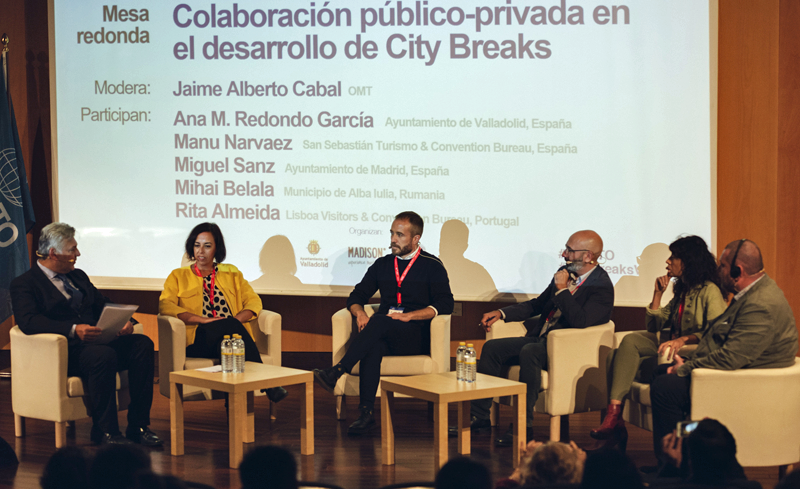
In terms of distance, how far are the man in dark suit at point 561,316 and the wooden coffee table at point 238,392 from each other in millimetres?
930

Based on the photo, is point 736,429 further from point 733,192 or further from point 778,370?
point 733,192

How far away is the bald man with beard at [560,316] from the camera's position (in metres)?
4.09

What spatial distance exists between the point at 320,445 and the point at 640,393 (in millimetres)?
1572

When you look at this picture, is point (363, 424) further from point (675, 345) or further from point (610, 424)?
point (675, 345)

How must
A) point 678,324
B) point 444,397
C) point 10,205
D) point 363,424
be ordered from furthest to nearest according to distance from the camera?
1. point 10,205
2. point 363,424
3. point 678,324
4. point 444,397

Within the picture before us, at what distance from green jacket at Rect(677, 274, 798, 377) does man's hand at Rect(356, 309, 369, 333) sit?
5.78ft

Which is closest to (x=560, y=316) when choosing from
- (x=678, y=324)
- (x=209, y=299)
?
(x=678, y=324)

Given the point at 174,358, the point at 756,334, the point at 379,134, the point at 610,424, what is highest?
the point at 379,134

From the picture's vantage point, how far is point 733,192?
16.1 feet

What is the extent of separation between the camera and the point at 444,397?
3.46m

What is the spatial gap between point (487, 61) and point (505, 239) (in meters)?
1.10

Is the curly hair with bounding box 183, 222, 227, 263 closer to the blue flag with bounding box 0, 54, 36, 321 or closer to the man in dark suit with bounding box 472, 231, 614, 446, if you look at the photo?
the blue flag with bounding box 0, 54, 36, 321

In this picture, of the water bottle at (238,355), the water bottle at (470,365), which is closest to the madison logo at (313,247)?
the water bottle at (238,355)

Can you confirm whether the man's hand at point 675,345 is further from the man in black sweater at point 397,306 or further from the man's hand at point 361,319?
the man's hand at point 361,319
